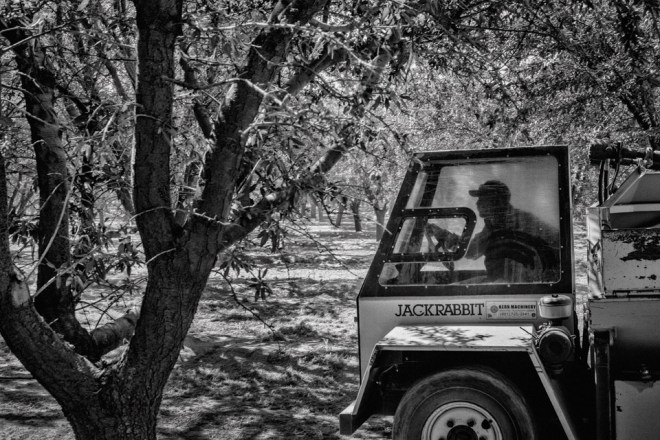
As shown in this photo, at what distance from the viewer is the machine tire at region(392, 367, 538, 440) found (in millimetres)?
3916

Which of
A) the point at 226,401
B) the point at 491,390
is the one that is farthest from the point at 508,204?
the point at 226,401

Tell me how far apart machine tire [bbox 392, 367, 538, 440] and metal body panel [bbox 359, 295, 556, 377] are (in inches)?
16.4

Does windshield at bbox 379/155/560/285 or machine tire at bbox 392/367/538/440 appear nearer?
machine tire at bbox 392/367/538/440

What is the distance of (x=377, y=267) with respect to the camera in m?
4.60

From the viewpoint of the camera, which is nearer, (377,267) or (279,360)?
(377,267)

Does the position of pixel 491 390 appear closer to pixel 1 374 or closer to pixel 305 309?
pixel 1 374

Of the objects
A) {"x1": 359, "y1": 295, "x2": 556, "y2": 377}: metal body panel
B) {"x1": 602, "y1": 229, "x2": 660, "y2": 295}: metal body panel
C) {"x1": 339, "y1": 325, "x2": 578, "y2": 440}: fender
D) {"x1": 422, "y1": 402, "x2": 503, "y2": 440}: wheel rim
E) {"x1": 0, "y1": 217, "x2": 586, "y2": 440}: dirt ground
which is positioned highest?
{"x1": 602, "y1": 229, "x2": 660, "y2": 295}: metal body panel

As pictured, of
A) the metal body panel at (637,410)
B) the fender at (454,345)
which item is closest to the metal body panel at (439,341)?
the fender at (454,345)

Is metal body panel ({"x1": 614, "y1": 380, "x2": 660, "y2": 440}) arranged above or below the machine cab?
below

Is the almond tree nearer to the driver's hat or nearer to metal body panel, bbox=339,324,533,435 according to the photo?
metal body panel, bbox=339,324,533,435

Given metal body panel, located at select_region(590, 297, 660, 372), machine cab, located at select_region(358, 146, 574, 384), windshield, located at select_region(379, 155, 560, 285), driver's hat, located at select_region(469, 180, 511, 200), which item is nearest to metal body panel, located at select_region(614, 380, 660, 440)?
metal body panel, located at select_region(590, 297, 660, 372)

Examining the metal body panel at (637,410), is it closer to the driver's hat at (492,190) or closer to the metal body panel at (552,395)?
the metal body panel at (552,395)

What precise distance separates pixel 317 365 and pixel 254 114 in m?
5.11

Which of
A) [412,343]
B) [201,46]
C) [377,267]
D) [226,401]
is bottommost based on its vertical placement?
[226,401]
